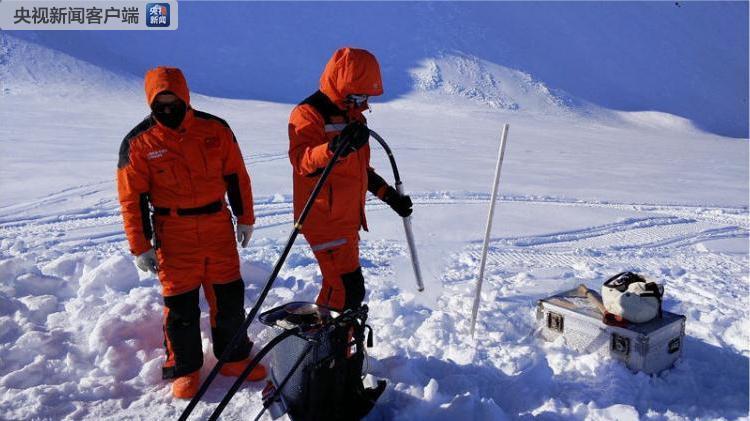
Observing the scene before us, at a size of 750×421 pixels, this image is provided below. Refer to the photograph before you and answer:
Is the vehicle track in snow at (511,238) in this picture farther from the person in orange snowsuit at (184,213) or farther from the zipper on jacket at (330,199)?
the person in orange snowsuit at (184,213)

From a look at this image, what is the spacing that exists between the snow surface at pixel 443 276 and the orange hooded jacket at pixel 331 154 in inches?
33.4

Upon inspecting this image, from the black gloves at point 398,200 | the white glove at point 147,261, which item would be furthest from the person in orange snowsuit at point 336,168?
the white glove at point 147,261

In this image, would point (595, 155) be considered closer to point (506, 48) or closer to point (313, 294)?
point (313, 294)

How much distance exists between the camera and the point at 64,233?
6375mm

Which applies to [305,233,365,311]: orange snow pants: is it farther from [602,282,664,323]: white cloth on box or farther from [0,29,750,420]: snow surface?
[602,282,664,323]: white cloth on box

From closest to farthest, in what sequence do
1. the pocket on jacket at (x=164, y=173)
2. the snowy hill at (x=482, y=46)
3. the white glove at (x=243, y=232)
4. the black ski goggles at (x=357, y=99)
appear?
the pocket on jacket at (x=164, y=173) < the black ski goggles at (x=357, y=99) < the white glove at (x=243, y=232) < the snowy hill at (x=482, y=46)

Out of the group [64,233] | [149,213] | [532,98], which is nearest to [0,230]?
[64,233]

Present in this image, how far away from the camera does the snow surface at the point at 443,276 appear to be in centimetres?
317

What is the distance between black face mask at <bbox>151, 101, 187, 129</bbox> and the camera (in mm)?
2941

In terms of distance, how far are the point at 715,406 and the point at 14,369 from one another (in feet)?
12.2

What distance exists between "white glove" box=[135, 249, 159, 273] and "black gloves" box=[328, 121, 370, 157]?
1051 mm

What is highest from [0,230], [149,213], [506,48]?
[506,48]

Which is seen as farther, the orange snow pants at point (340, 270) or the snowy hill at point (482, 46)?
the snowy hill at point (482, 46)
